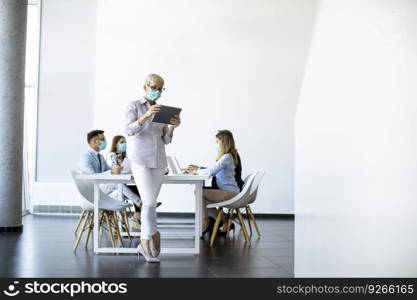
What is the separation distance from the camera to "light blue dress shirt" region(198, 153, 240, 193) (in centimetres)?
652

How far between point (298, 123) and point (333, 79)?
0.86 metres

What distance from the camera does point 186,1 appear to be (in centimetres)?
979

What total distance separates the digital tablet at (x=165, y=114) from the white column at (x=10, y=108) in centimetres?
312

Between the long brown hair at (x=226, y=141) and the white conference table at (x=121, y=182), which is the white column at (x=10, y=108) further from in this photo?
the long brown hair at (x=226, y=141)

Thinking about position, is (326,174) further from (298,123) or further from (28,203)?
(28,203)

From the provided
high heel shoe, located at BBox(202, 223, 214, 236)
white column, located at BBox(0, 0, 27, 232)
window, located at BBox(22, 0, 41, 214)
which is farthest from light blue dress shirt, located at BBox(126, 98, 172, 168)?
window, located at BBox(22, 0, 41, 214)

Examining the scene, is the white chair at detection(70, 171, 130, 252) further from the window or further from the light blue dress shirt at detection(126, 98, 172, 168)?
the window

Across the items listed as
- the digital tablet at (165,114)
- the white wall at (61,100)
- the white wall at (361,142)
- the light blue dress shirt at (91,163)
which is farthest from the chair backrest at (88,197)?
the white wall at (61,100)

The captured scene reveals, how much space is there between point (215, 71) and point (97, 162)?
3786 mm

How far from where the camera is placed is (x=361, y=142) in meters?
2.32

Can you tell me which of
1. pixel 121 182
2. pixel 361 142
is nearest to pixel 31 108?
pixel 121 182

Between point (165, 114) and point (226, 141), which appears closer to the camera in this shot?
point (165, 114)

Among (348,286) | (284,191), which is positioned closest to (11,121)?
(284,191)

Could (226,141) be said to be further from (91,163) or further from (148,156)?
(148,156)
